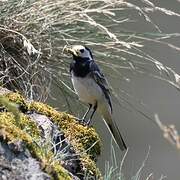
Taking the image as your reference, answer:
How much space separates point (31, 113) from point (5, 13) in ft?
3.67

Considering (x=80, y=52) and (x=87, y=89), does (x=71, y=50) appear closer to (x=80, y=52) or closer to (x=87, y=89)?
(x=80, y=52)

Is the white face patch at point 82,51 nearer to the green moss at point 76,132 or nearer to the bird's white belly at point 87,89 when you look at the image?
the bird's white belly at point 87,89

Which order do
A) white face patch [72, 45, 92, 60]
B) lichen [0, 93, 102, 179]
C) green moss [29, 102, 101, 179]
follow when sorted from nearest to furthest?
lichen [0, 93, 102, 179] < green moss [29, 102, 101, 179] < white face patch [72, 45, 92, 60]

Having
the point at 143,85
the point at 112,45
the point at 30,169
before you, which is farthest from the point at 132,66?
the point at 30,169

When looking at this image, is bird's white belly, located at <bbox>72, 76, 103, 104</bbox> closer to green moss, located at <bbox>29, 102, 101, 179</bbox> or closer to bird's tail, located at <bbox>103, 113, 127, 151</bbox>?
bird's tail, located at <bbox>103, 113, 127, 151</bbox>

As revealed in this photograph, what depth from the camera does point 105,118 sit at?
4.77 meters

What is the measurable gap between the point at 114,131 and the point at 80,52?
1.82 feet

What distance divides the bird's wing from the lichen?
873 mm

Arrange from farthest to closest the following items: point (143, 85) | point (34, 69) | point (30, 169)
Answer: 1. point (143, 85)
2. point (34, 69)
3. point (30, 169)

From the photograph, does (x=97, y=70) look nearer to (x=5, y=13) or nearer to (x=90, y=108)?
(x=90, y=108)

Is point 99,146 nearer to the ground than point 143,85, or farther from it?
farther from it

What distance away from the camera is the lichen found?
9.58 feet

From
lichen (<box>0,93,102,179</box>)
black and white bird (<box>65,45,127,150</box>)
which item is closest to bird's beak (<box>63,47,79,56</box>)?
black and white bird (<box>65,45,127,150</box>)

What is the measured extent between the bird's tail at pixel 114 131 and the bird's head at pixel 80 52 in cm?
42
